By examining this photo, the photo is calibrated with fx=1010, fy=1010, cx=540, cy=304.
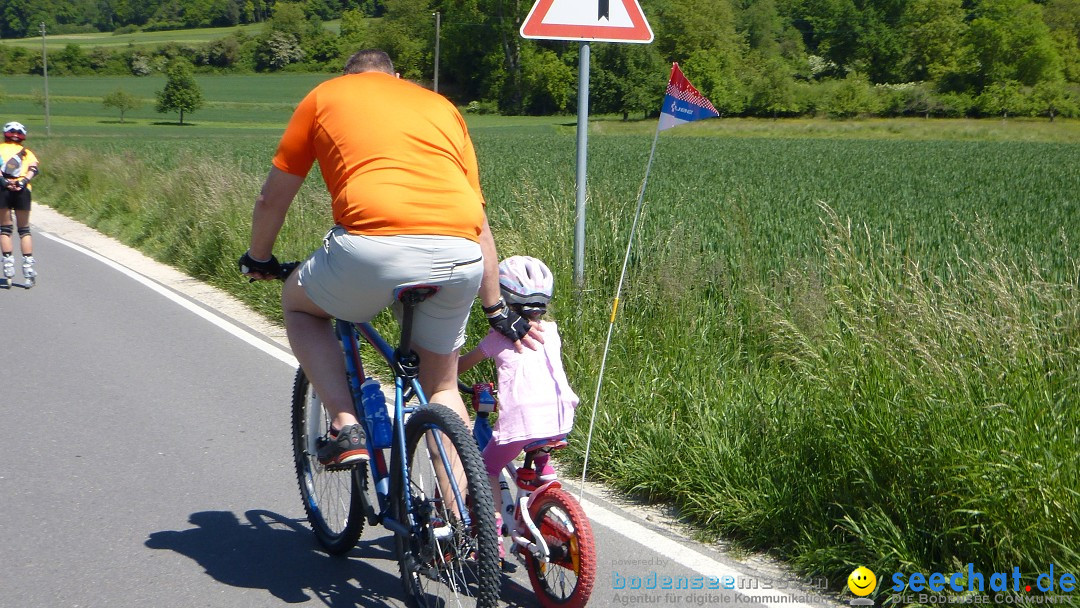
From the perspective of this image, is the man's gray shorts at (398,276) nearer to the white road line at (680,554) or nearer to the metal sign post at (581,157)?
the white road line at (680,554)

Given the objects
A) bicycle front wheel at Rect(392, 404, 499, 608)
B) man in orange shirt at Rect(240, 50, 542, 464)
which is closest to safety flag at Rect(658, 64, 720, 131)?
man in orange shirt at Rect(240, 50, 542, 464)

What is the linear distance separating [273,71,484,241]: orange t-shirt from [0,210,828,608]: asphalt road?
5.04 ft

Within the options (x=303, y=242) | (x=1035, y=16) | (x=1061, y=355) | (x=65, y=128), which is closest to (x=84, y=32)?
(x=65, y=128)

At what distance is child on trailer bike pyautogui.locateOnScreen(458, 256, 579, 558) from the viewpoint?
12.0ft

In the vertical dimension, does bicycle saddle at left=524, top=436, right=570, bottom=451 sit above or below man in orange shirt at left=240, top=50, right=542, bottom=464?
below

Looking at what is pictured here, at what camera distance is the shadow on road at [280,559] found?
157 inches

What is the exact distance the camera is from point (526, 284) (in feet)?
12.2

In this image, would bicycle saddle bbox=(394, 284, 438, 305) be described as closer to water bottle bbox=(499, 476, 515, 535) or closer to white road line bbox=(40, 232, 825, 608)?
water bottle bbox=(499, 476, 515, 535)

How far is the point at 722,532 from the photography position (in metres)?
4.44

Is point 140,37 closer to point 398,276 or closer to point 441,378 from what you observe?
point 441,378

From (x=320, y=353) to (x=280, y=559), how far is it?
45.1 inches

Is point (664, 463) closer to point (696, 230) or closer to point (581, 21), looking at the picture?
point (581, 21)

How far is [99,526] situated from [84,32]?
143 metres

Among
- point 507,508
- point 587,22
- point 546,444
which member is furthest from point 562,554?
point 587,22
